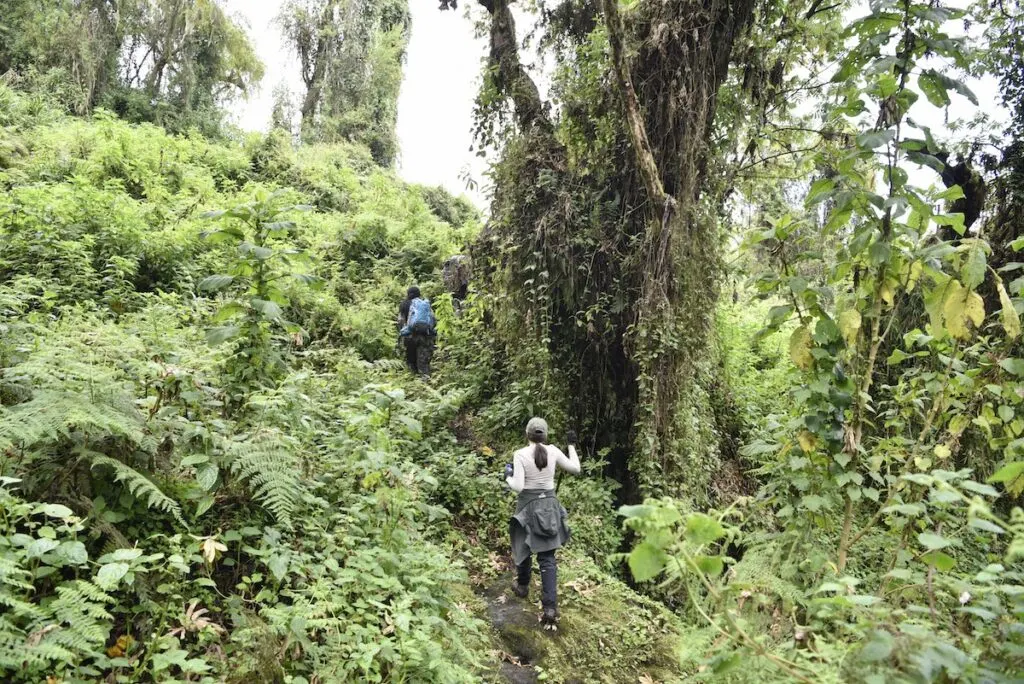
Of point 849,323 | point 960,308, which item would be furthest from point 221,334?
point 960,308

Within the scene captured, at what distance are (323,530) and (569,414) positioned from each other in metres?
4.71

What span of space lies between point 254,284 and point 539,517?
300cm

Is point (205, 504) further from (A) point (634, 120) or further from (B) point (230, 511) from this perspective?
(A) point (634, 120)

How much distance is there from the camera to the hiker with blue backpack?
33.3 feet

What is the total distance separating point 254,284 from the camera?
437 centimetres

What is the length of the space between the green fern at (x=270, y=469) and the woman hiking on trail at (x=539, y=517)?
1.96 m

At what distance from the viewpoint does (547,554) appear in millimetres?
5293

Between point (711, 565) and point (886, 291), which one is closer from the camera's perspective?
point (711, 565)

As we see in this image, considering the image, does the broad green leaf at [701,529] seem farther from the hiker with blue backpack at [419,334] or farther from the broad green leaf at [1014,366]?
the hiker with blue backpack at [419,334]

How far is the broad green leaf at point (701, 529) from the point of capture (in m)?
1.72

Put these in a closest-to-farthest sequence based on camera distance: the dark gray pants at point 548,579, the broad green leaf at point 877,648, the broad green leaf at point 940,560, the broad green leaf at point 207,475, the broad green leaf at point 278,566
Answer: the broad green leaf at point 877,648 < the broad green leaf at point 940,560 < the broad green leaf at point 278,566 < the broad green leaf at point 207,475 < the dark gray pants at point 548,579

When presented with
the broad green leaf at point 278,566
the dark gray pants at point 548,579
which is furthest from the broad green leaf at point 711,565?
the dark gray pants at point 548,579

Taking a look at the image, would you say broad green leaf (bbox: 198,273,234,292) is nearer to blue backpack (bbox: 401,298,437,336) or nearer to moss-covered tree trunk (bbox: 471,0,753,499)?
moss-covered tree trunk (bbox: 471,0,753,499)

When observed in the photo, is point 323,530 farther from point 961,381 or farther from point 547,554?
point 961,381
